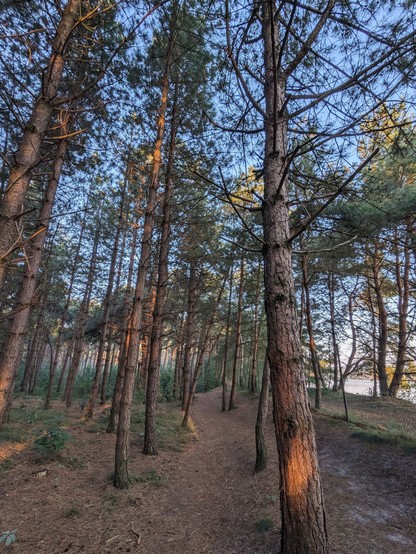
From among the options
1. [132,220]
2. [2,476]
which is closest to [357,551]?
[2,476]

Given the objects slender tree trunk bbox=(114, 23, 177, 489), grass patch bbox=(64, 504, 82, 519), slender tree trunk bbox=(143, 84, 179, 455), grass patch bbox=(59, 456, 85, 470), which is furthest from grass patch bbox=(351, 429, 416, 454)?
grass patch bbox=(59, 456, 85, 470)

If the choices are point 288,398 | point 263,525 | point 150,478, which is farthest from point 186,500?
point 288,398

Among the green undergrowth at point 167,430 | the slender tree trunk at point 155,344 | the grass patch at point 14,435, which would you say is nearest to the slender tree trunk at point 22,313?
the grass patch at point 14,435

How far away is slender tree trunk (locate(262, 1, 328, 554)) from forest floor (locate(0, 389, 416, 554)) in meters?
1.78

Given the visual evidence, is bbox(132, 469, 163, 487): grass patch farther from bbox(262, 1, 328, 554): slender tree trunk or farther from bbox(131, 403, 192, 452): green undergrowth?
bbox(262, 1, 328, 554): slender tree trunk

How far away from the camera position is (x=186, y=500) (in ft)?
16.1

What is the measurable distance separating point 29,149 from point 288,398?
346 cm

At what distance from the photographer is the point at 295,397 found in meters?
2.42

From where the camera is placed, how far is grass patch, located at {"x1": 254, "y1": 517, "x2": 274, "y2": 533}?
3805mm

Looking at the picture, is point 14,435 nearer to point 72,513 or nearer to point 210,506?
point 72,513

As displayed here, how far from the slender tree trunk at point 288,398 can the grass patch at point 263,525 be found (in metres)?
1.93

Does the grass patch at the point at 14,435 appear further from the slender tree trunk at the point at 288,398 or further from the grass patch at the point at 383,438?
the grass patch at the point at 383,438

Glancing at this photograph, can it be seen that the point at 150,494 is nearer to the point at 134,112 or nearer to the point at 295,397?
the point at 295,397

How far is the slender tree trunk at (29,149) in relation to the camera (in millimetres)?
2453
